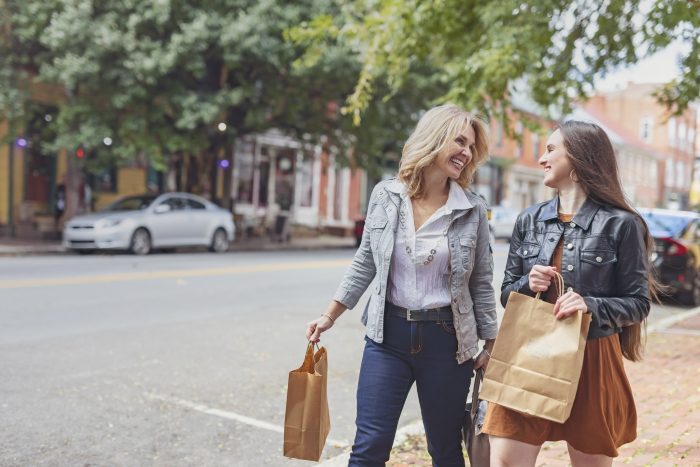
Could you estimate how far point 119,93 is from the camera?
1988cm

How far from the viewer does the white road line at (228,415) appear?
17.3 feet

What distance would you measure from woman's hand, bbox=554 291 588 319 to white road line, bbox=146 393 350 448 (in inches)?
108

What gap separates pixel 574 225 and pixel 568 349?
19.4 inches

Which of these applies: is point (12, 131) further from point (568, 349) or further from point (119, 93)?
point (568, 349)

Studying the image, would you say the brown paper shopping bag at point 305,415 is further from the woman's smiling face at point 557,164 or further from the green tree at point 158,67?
the green tree at point 158,67

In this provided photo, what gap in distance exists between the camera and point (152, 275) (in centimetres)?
1390

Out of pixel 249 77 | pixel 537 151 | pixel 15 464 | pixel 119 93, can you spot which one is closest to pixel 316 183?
pixel 249 77

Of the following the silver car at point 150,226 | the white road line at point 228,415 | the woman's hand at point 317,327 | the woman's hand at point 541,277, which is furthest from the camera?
the silver car at point 150,226

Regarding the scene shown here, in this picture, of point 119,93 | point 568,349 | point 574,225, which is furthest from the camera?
point 119,93

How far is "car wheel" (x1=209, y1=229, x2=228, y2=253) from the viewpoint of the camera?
70.2 feet

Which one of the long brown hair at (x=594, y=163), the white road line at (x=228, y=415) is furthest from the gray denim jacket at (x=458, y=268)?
the white road line at (x=228, y=415)

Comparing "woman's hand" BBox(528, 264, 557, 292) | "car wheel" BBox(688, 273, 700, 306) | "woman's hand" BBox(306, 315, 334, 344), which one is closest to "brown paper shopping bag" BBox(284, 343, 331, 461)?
"woman's hand" BBox(306, 315, 334, 344)

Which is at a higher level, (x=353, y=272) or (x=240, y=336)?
(x=353, y=272)

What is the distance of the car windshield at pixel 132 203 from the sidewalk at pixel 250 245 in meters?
1.56
